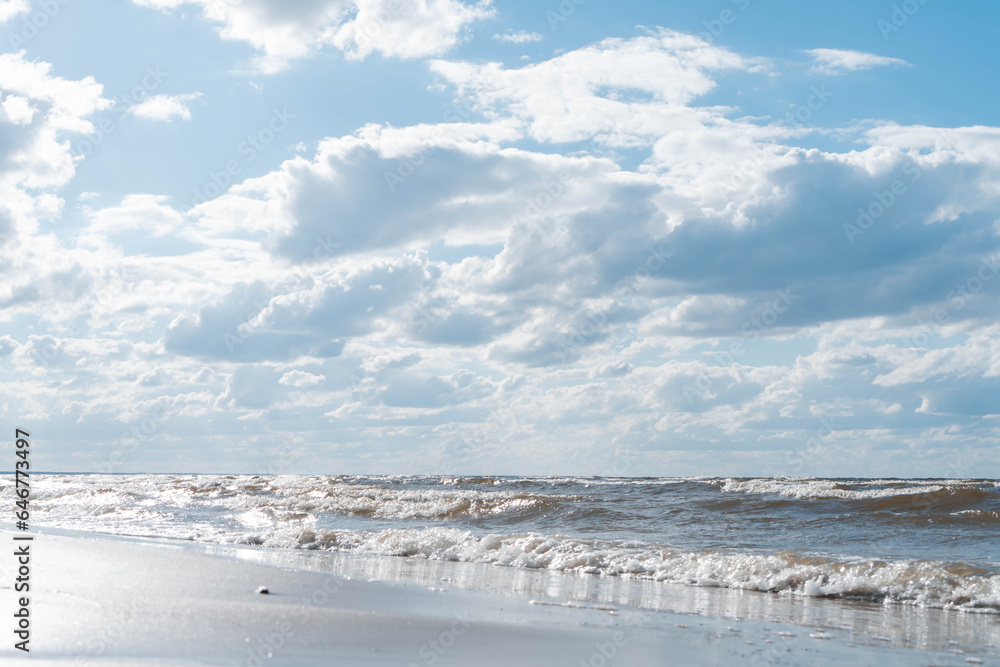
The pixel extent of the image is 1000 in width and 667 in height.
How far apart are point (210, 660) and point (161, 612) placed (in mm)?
1666

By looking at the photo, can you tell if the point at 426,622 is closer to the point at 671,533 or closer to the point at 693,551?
the point at 693,551

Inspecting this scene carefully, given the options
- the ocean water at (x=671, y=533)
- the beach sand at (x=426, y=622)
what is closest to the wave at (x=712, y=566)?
the ocean water at (x=671, y=533)

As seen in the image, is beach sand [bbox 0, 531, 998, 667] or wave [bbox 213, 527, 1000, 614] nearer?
beach sand [bbox 0, 531, 998, 667]

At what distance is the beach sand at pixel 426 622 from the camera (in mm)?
5438

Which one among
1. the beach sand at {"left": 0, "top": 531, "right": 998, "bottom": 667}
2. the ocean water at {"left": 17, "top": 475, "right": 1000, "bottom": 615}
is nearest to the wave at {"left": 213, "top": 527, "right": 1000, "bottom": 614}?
the ocean water at {"left": 17, "top": 475, "right": 1000, "bottom": 615}

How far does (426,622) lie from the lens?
697 centimetres

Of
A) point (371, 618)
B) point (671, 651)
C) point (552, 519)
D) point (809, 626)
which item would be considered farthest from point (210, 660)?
point (552, 519)

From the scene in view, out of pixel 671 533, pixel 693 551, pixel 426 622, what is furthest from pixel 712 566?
pixel 426 622

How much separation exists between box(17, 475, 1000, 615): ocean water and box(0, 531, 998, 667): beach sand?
0.81 metres

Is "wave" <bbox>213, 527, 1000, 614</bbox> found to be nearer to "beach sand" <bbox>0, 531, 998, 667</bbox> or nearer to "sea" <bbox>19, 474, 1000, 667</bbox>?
"sea" <bbox>19, 474, 1000, 667</bbox>

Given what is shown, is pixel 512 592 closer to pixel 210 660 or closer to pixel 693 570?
pixel 693 570

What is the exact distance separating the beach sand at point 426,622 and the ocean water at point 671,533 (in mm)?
809

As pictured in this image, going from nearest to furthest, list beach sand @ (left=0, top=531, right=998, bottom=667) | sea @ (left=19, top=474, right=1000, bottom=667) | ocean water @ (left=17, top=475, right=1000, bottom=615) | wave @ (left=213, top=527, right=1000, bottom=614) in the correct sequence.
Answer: beach sand @ (left=0, top=531, right=998, bottom=667), sea @ (left=19, top=474, right=1000, bottom=667), wave @ (left=213, top=527, right=1000, bottom=614), ocean water @ (left=17, top=475, right=1000, bottom=615)

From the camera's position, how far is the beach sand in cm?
544
